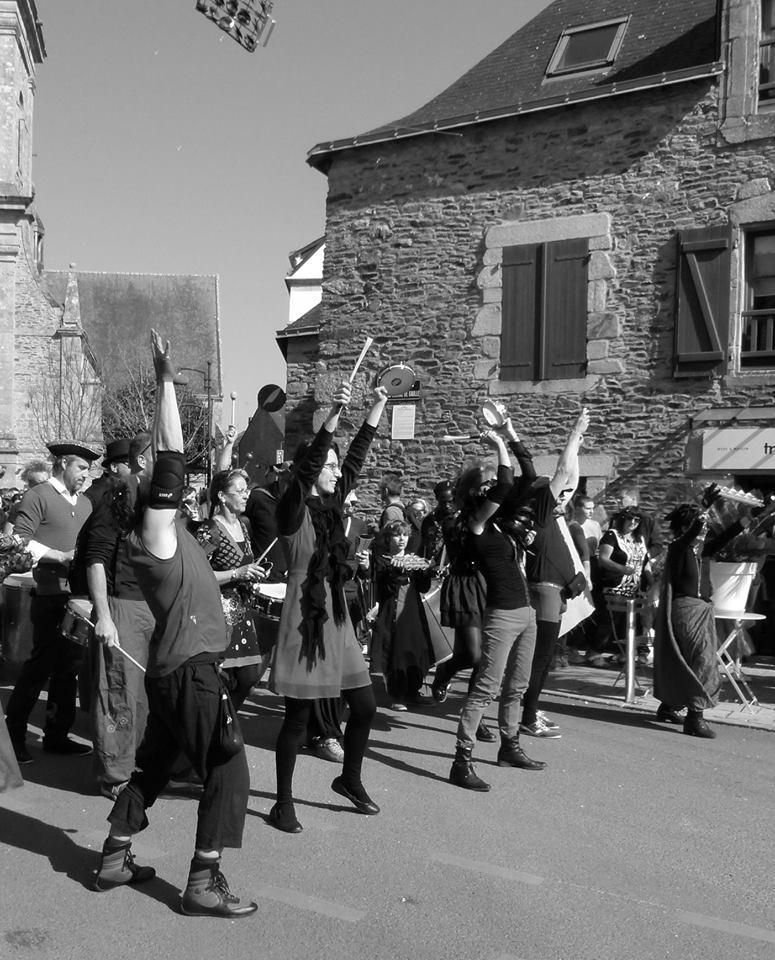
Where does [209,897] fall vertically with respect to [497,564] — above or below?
below

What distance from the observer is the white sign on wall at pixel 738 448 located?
46.0ft

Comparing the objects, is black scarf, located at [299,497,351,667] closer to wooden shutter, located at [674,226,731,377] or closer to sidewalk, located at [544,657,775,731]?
sidewalk, located at [544,657,775,731]

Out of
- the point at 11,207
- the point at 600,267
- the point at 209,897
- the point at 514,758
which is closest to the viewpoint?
the point at 209,897

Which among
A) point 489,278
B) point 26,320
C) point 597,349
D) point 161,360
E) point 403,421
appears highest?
point 26,320

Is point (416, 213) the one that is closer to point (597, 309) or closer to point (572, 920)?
point (597, 309)

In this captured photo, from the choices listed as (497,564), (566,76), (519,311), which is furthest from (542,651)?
(566,76)

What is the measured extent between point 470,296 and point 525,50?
440 cm

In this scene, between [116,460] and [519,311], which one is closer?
[116,460]

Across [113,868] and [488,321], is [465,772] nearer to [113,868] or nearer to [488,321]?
[113,868]

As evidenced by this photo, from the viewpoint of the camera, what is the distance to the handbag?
436 centimetres

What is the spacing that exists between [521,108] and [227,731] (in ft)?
43.5

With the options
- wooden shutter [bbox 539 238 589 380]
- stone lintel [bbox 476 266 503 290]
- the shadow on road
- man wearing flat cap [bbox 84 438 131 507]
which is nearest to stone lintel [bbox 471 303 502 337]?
stone lintel [bbox 476 266 503 290]

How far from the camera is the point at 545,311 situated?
1589cm

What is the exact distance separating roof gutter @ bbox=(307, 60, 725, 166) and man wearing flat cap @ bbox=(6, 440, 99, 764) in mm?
10383
